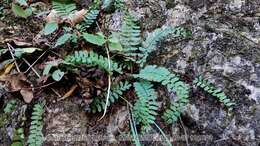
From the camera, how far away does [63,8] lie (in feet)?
10.3

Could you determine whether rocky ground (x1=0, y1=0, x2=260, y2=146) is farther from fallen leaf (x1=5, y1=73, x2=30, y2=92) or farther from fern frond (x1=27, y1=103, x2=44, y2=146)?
fallen leaf (x1=5, y1=73, x2=30, y2=92)

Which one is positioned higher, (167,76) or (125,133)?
(167,76)

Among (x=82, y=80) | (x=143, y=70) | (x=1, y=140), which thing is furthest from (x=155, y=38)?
(x=1, y=140)

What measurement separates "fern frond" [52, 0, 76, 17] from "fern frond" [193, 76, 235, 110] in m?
1.21

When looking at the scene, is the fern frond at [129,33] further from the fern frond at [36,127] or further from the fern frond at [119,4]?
the fern frond at [36,127]

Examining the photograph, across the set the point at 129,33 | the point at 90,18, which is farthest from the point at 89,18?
the point at 129,33

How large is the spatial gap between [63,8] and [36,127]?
1.10 metres

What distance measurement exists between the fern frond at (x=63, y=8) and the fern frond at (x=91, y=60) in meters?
0.57

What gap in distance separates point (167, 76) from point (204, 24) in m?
0.60

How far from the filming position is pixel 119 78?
8.77 ft

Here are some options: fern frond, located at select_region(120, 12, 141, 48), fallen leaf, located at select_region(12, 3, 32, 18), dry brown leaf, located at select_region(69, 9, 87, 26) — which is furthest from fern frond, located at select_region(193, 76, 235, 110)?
fallen leaf, located at select_region(12, 3, 32, 18)

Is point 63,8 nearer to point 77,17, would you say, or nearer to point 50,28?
point 77,17

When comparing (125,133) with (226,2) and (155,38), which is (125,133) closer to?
(155,38)

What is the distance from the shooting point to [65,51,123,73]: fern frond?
2.63m
